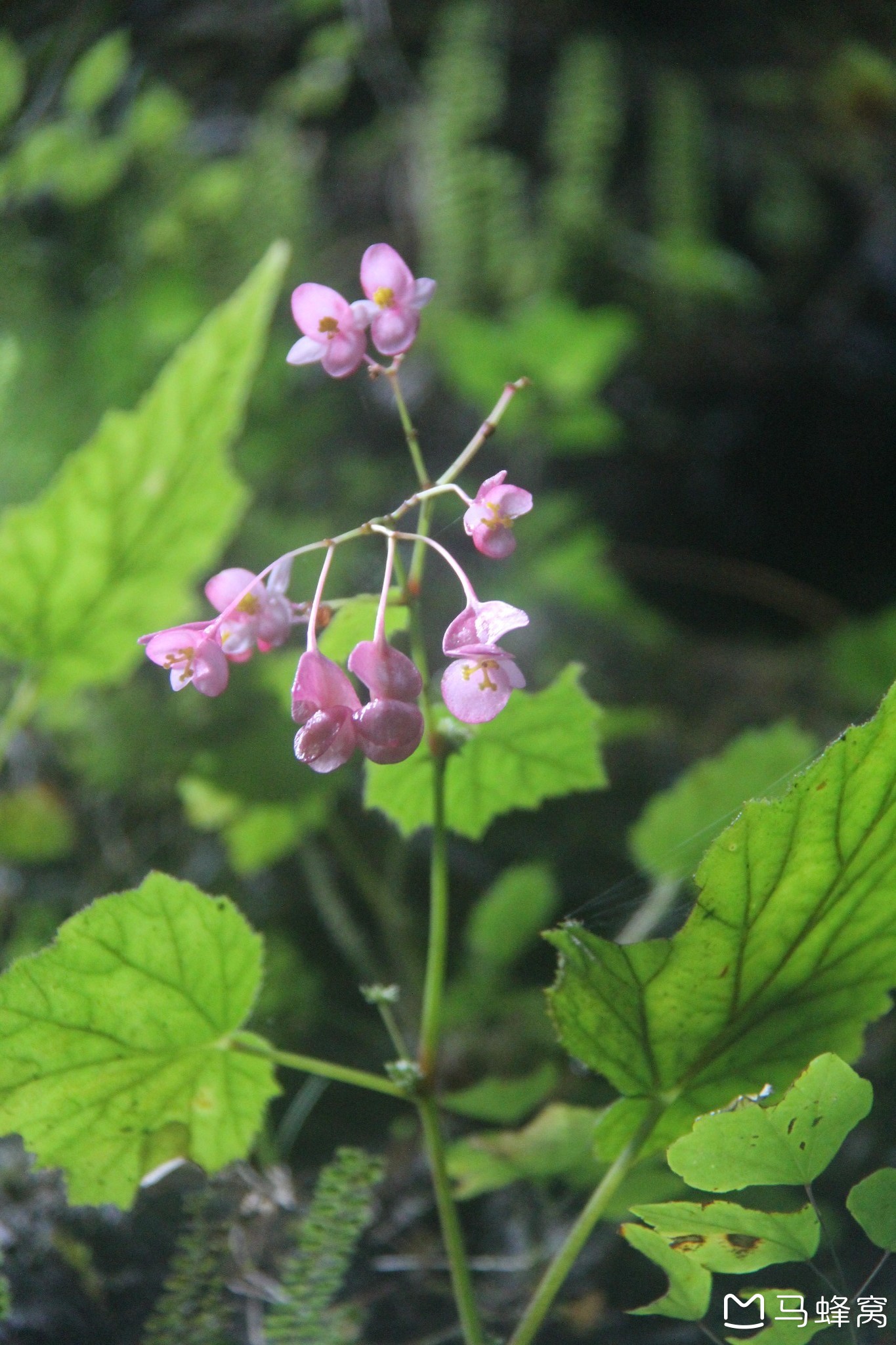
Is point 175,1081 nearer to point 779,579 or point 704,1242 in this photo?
point 704,1242

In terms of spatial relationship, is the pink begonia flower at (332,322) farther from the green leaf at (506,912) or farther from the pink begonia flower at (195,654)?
the green leaf at (506,912)

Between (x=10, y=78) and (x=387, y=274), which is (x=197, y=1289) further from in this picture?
(x=10, y=78)

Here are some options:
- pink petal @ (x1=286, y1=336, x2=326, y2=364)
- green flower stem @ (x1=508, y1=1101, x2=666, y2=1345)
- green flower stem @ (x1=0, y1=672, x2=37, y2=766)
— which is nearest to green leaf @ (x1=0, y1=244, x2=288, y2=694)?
green flower stem @ (x1=0, y1=672, x2=37, y2=766)

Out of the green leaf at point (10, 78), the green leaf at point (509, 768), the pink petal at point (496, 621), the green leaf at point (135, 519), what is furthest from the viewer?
the green leaf at point (10, 78)

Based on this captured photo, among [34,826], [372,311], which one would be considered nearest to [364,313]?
[372,311]

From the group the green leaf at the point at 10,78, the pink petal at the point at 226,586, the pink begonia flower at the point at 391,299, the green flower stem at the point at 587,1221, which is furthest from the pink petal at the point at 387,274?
the green leaf at the point at 10,78

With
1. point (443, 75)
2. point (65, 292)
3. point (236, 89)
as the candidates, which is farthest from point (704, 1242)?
point (443, 75)
